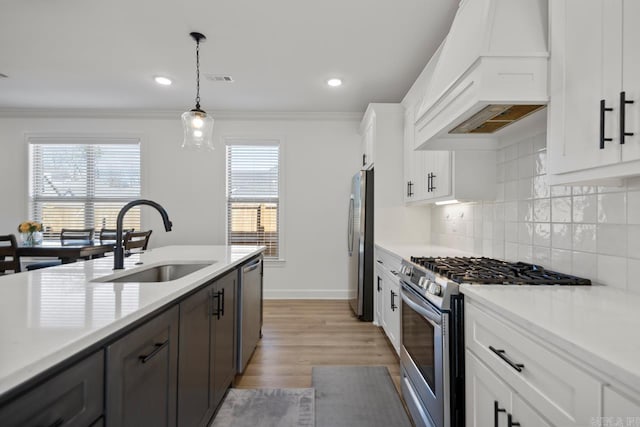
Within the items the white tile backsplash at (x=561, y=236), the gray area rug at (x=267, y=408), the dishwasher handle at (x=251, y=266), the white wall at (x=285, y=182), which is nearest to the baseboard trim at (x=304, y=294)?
the white wall at (x=285, y=182)

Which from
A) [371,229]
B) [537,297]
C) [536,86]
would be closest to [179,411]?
[537,297]

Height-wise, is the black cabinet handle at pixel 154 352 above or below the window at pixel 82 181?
below

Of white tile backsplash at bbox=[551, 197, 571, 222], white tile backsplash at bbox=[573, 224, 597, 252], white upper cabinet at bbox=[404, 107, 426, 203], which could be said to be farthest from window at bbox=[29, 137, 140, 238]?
white tile backsplash at bbox=[573, 224, 597, 252]

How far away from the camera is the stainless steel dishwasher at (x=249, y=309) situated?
227cm

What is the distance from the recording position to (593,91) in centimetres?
106

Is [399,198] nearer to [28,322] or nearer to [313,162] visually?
[313,162]

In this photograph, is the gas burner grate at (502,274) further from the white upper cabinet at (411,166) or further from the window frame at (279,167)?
the window frame at (279,167)

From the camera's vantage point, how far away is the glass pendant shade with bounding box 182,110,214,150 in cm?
281

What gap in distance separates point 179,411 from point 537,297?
1.47m

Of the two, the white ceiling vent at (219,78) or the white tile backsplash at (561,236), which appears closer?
the white tile backsplash at (561,236)

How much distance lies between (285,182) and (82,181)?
299cm

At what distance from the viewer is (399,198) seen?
3.58 m

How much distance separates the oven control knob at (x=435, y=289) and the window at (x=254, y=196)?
334 cm

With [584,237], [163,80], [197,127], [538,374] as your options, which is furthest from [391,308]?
[163,80]
